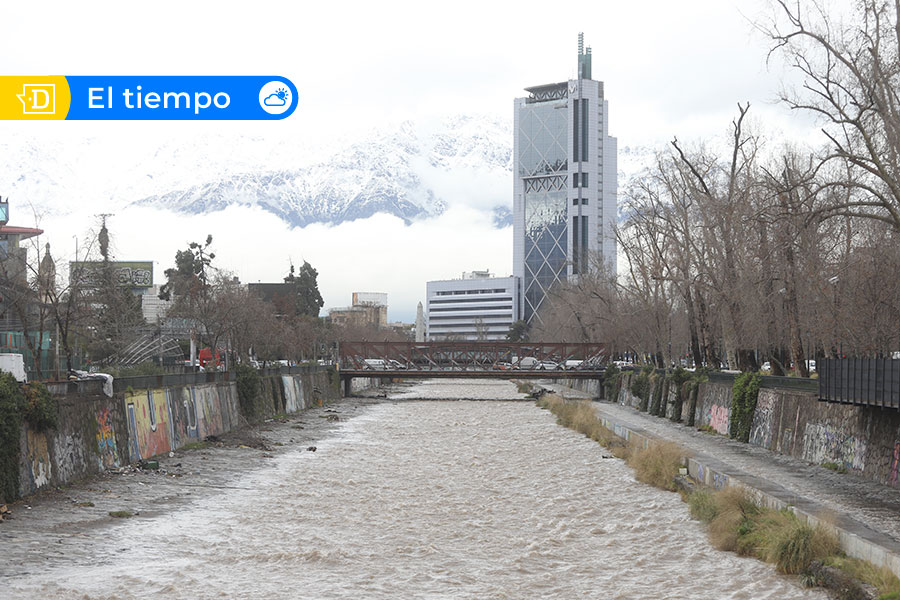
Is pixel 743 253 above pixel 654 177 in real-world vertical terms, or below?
below

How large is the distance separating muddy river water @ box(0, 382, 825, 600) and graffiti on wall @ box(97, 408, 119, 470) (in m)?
4.10

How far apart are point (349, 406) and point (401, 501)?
60646 mm

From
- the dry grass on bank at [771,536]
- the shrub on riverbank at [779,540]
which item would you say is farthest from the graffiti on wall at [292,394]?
the shrub on riverbank at [779,540]

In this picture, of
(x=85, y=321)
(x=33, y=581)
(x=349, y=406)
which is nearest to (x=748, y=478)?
(x=33, y=581)

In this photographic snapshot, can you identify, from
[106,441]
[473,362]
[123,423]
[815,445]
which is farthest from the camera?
[473,362]

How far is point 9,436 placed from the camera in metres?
25.9

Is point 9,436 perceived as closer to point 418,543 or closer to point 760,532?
point 418,543

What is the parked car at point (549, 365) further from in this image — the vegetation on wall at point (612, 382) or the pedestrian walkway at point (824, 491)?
the pedestrian walkway at point (824, 491)

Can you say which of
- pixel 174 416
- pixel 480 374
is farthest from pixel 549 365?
pixel 174 416

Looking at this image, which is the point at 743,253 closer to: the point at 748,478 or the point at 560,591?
the point at 748,478

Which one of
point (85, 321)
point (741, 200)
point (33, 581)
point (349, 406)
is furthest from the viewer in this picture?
point (349, 406)

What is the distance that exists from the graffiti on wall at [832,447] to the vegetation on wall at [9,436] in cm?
2412

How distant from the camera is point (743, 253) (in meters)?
50.4

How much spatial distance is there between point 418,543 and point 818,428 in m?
18.3
